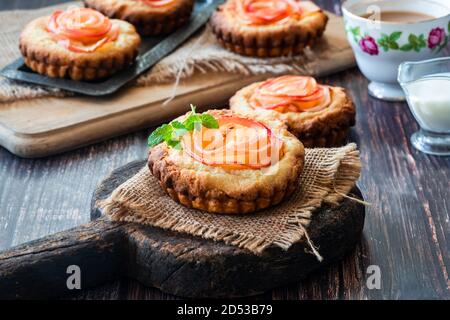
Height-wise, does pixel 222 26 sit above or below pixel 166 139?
below

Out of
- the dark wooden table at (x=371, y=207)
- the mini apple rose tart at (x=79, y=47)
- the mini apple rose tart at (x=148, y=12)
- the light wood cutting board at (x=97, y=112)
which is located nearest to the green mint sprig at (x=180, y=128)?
the dark wooden table at (x=371, y=207)

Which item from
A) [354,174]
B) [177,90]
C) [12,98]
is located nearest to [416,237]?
[354,174]

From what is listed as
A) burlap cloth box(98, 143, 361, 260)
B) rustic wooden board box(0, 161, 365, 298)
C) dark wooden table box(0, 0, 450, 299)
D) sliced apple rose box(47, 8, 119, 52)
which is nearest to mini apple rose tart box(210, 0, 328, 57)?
dark wooden table box(0, 0, 450, 299)

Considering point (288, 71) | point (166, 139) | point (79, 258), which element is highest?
point (166, 139)

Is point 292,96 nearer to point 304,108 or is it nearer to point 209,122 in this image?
point 304,108

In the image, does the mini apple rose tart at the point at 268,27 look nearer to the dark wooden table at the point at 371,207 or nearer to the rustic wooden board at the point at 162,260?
the dark wooden table at the point at 371,207

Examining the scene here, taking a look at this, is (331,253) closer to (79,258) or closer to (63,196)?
(79,258)

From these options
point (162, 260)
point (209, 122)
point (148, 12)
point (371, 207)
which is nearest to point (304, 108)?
point (371, 207)

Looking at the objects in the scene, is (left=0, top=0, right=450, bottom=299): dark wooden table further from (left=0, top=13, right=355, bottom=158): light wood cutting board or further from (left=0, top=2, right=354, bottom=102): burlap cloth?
(left=0, top=2, right=354, bottom=102): burlap cloth
